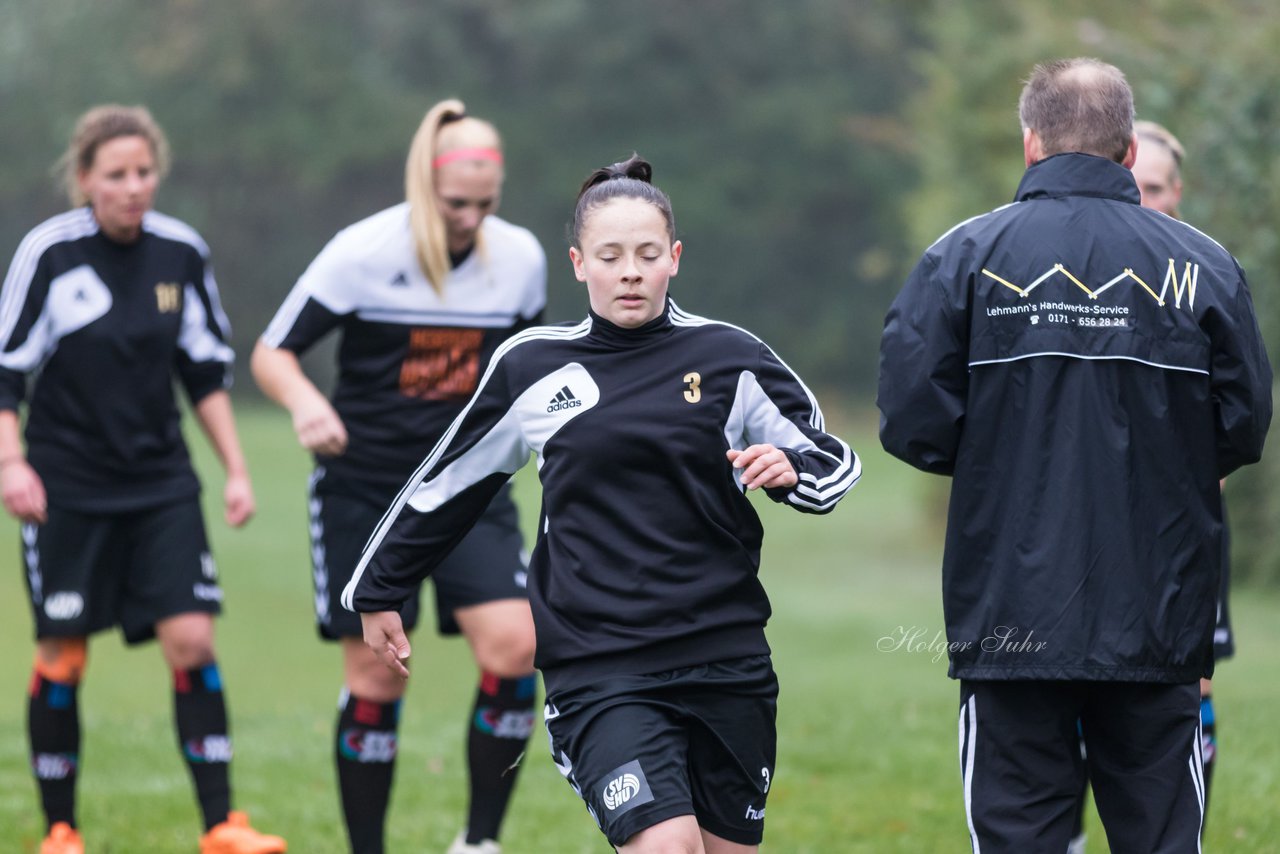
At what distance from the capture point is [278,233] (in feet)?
140

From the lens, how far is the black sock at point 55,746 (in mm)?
6430

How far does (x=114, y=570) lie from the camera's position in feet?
21.1

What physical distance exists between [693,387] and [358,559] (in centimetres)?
205

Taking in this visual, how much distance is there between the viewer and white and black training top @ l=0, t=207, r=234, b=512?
20.7ft

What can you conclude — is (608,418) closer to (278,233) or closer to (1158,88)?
(1158,88)

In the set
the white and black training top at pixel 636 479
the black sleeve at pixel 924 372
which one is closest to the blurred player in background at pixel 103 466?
the white and black training top at pixel 636 479

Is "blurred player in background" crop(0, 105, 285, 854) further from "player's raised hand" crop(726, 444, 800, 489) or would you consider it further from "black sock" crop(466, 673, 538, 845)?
"player's raised hand" crop(726, 444, 800, 489)

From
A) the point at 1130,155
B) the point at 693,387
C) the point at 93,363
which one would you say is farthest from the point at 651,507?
the point at 93,363

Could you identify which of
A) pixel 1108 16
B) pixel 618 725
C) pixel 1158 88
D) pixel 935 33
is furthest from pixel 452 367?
pixel 935 33

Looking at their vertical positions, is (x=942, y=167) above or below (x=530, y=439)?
above

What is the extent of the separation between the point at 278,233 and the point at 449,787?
118 feet

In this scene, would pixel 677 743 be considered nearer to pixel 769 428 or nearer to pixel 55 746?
pixel 769 428

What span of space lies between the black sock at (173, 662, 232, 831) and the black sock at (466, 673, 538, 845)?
87 cm

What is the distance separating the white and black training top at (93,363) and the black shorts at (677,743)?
8.39 feet
